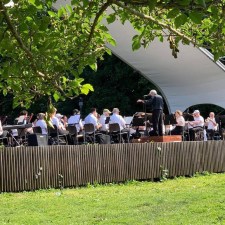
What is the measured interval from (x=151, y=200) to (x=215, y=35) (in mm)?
6583

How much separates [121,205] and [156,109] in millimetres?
6850

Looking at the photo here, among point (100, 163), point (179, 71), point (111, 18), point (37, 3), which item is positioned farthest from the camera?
point (179, 71)

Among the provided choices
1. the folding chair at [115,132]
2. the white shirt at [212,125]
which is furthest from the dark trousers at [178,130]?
the white shirt at [212,125]

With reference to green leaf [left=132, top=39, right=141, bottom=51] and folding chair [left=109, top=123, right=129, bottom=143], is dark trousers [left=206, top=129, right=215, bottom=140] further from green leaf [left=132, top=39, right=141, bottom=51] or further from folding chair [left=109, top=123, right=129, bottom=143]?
green leaf [left=132, top=39, right=141, bottom=51]

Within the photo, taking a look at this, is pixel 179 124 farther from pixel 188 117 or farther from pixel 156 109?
pixel 156 109

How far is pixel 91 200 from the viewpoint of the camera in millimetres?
11016

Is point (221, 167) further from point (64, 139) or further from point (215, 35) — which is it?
point (215, 35)

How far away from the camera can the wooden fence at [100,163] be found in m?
12.5

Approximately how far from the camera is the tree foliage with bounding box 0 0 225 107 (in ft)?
12.5

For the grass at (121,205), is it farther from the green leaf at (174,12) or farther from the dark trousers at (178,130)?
the green leaf at (174,12)

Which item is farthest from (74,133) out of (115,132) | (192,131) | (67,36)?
(67,36)

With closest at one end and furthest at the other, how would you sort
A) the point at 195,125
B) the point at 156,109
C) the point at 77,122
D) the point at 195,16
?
the point at 195,16, the point at 156,109, the point at 77,122, the point at 195,125

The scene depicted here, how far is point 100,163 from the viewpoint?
13.5m

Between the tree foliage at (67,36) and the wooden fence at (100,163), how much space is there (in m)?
7.76
